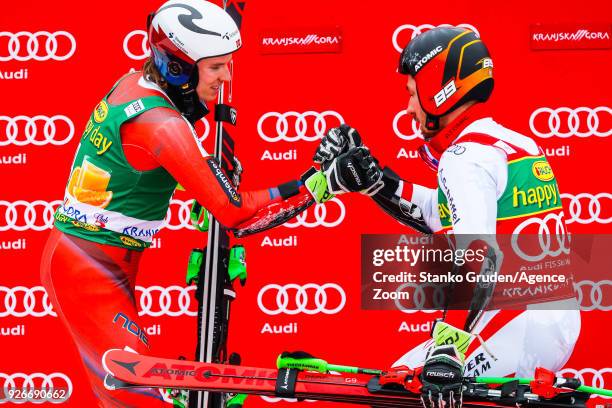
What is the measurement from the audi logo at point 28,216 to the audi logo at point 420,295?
2.27 m

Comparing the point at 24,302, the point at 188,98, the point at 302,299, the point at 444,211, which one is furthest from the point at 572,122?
the point at 24,302

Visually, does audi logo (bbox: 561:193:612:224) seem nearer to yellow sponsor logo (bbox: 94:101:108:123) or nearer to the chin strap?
the chin strap

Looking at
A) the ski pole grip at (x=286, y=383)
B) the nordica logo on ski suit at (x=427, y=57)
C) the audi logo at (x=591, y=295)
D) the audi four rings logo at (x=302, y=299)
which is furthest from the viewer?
the audi four rings logo at (x=302, y=299)

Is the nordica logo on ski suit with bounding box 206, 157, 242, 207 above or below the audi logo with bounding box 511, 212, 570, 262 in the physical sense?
above

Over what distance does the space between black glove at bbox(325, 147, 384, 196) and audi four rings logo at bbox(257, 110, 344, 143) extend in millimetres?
1711

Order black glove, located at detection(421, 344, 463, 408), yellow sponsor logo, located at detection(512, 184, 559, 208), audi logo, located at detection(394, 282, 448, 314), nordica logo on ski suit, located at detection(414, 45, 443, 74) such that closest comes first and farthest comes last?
black glove, located at detection(421, 344, 463, 408)
yellow sponsor logo, located at detection(512, 184, 559, 208)
nordica logo on ski suit, located at detection(414, 45, 443, 74)
audi logo, located at detection(394, 282, 448, 314)

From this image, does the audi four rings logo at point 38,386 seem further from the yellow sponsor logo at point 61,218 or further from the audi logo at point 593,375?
the audi logo at point 593,375

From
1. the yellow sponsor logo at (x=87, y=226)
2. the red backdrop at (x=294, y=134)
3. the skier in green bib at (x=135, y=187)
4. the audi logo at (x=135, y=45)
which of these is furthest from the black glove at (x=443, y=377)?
the audi logo at (x=135, y=45)

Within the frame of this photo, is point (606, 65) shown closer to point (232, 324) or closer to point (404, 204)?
point (404, 204)

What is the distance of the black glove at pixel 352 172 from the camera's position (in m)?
3.83

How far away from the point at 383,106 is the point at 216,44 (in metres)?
1.97

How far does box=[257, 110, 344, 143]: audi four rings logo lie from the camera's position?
18.4ft

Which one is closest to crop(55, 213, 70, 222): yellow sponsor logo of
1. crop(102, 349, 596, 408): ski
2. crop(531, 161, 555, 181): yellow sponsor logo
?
crop(102, 349, 596, 408): ski

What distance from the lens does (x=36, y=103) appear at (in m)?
5.73
